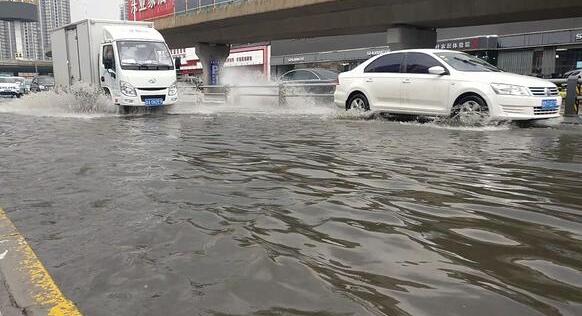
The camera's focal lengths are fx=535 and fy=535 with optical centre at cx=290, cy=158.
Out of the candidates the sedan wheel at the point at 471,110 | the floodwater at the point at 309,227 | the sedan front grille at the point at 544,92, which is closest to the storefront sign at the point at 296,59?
the sedan wheel at the point at 471,110

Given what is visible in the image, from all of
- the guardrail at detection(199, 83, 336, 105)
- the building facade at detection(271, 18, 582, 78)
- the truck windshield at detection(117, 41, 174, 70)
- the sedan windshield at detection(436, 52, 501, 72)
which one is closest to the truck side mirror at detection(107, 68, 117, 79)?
the truck windshield at detection(117, 41, 174, 70)

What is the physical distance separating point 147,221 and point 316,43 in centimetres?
3796

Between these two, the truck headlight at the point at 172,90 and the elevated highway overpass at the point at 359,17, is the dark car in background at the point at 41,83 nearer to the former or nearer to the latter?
the elevated highway overpass at the point at 359,17

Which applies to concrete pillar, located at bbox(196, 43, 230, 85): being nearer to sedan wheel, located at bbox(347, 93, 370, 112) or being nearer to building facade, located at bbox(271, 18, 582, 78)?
building facade, located at bbox(271, 18, 582, 78)

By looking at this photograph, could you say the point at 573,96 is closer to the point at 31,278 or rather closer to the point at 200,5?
the point at 31,278

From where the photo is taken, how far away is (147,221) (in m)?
4.09

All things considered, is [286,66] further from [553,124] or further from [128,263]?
[128,263]

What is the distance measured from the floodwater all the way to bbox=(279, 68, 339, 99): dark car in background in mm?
9804

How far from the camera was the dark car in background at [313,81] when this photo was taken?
689 inches

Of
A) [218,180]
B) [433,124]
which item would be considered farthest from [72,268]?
[433,124]

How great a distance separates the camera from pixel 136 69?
625 inches

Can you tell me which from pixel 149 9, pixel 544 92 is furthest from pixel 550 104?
pixel 149 9

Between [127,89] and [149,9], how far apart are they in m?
20.8

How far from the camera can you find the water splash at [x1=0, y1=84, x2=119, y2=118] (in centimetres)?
1659
